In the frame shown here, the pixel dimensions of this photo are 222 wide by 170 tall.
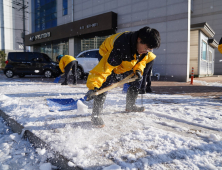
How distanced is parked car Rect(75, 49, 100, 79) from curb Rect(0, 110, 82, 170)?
6.25 m

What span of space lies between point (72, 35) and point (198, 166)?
1425 centimetres

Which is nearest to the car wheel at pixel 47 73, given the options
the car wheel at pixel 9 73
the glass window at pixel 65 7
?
the car wheel at pixel 9 73

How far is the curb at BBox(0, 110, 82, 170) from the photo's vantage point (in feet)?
4.36

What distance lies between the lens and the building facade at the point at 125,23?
29.9ft

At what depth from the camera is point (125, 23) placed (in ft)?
37.1

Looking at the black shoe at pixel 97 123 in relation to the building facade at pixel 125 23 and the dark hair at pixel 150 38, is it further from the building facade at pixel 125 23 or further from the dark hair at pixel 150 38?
the building facade at pixel 125 23

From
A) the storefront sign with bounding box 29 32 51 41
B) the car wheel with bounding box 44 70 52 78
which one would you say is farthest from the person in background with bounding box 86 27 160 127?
the storefront sign with bounding box 29 32 51 41

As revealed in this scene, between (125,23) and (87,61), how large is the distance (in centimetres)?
464

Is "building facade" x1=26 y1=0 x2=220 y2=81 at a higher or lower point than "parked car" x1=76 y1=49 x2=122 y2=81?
higher

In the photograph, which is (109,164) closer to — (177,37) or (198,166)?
(198,166)

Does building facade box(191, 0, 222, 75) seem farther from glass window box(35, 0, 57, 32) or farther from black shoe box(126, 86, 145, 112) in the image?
black shoe box(126, 86, 145, 112)

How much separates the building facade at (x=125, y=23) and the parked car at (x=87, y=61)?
3706 mm

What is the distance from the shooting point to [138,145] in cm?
154

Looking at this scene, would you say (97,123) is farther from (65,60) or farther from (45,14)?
(45,14)
